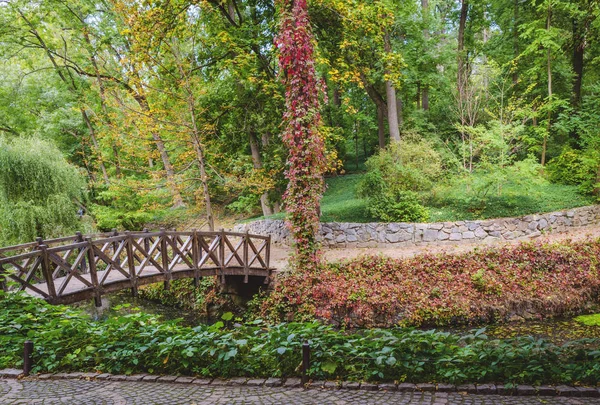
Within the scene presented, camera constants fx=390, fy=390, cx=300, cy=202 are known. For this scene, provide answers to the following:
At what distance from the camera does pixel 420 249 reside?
11953mm

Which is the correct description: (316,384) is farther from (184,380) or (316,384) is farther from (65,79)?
(65,79)

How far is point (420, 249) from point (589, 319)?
446 centimetres

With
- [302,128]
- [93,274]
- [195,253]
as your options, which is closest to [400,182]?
[302,128]

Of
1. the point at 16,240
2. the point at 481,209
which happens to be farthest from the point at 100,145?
the point at 481,209

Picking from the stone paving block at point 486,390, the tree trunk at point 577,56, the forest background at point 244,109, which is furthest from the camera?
the tree trunk at point 577,56

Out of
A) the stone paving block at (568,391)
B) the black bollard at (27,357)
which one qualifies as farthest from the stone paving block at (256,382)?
the stone paving block at (568,391)

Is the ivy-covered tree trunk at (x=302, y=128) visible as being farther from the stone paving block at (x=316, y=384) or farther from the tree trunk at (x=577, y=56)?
the tree trunk at (x=577, y=56)

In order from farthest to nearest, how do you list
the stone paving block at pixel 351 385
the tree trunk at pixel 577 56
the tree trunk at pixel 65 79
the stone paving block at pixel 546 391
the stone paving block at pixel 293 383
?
the tree trunk at pixel 577 56
the tree trunk at pixel 65 79
the stone paving block at pixel 293 383
the stone paving block at pixel 351 385
the stone paving block at pixel 546 391

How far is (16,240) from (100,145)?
6.88m

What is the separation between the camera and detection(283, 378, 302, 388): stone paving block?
Answer: 4465 mm

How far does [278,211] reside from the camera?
17.3 m

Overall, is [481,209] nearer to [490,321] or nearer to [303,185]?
[490,321]

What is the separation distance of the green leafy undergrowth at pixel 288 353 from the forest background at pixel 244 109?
708 centimetres

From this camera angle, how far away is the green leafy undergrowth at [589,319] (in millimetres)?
8336
